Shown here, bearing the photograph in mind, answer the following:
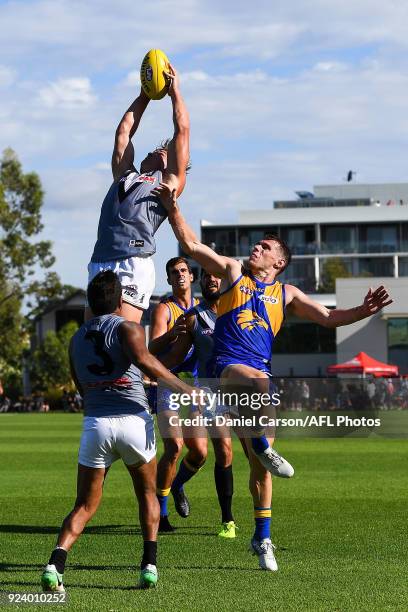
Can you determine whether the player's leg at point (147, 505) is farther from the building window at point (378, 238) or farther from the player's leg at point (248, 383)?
the building window at point (378, 238)

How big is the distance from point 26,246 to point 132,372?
61.2 m

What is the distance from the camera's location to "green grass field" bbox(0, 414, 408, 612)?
7539 mm

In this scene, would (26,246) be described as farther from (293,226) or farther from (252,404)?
(252,404)

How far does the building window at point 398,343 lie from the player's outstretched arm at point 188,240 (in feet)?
204

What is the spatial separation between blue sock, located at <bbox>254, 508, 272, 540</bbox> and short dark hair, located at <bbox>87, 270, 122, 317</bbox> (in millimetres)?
2291

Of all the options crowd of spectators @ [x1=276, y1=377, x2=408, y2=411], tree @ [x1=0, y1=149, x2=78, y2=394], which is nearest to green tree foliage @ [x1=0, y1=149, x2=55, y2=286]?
tree @ [x1=0, y1=149, x2=78, y2=394]

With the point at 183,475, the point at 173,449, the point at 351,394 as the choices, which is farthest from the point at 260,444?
Result: the point at 351,394

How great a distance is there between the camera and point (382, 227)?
354 ft

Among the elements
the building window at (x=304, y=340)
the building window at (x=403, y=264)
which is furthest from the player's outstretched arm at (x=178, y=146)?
the building window at (x=403, y=264)

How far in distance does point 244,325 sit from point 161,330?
2.83m

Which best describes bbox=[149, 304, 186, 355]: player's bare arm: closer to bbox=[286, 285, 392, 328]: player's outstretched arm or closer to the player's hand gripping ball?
bbox=[286, 285, 392, 328]: player's outstretched arm

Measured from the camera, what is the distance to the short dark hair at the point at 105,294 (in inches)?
314

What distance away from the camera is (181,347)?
457 inches

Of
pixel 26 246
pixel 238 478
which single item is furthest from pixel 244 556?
pixel 26 246
